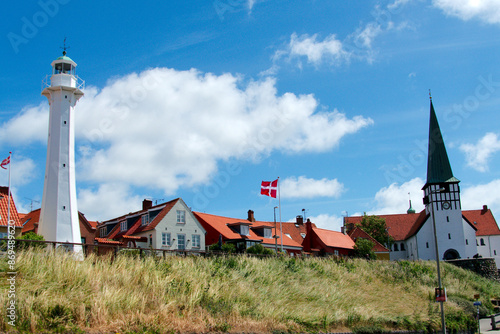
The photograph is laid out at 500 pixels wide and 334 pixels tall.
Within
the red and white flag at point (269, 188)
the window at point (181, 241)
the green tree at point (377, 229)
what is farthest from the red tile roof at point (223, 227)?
the green tree at point (377, 229)

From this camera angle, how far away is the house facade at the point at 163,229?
141 feet

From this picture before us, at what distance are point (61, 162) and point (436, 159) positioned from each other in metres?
63.5

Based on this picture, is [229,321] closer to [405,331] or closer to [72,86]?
[405,331]

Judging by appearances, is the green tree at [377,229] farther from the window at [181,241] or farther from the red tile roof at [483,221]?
the window at [181,241]

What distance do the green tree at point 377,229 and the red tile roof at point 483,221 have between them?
15.6 meters

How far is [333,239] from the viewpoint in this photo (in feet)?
211

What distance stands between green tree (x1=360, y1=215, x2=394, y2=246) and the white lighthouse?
6396 cm

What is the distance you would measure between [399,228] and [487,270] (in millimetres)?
32987

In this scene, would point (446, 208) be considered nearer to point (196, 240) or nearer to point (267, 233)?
point (267, 233)

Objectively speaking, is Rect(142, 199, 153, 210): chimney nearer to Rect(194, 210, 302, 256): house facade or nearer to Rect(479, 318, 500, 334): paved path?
Rect(194, 210, 302, 256): house facade

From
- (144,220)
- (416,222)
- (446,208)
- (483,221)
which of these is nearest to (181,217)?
(144,220)

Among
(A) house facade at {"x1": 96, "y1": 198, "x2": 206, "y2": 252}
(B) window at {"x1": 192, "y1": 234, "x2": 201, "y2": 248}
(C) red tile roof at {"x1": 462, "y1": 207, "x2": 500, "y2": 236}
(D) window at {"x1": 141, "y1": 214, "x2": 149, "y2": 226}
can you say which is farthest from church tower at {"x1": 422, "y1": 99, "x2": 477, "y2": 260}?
(D) window at {"x1": 141, "y1": 214, "x2": 149, "y2": 226}

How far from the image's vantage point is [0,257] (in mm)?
14469

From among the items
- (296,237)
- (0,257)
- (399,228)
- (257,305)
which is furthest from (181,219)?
→ (399,228)
